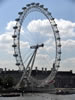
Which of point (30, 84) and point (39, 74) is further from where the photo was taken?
point (39, 74)

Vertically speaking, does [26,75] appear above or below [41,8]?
below

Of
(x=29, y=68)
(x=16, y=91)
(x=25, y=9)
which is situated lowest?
(x=16, y=91)

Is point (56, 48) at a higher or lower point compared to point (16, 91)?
higher

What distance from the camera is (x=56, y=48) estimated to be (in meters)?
93.5

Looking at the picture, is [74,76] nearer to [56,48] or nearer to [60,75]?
[60,75]

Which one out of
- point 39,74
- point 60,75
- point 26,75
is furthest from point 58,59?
point 60,75

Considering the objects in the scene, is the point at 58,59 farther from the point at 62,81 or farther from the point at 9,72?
the point at 62,81

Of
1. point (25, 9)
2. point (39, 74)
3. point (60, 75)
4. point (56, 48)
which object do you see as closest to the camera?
point (25, 9)

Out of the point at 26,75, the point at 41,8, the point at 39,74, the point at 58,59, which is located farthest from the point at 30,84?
the point at 39,74

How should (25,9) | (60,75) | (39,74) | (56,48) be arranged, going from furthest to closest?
(60,75)
(39,74)
(56,48)
(25,9)

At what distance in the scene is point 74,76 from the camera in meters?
172

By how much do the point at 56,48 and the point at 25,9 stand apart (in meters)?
13.8

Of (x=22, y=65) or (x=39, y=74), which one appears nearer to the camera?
(x=22, y=65)

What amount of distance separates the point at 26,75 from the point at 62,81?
233ft
